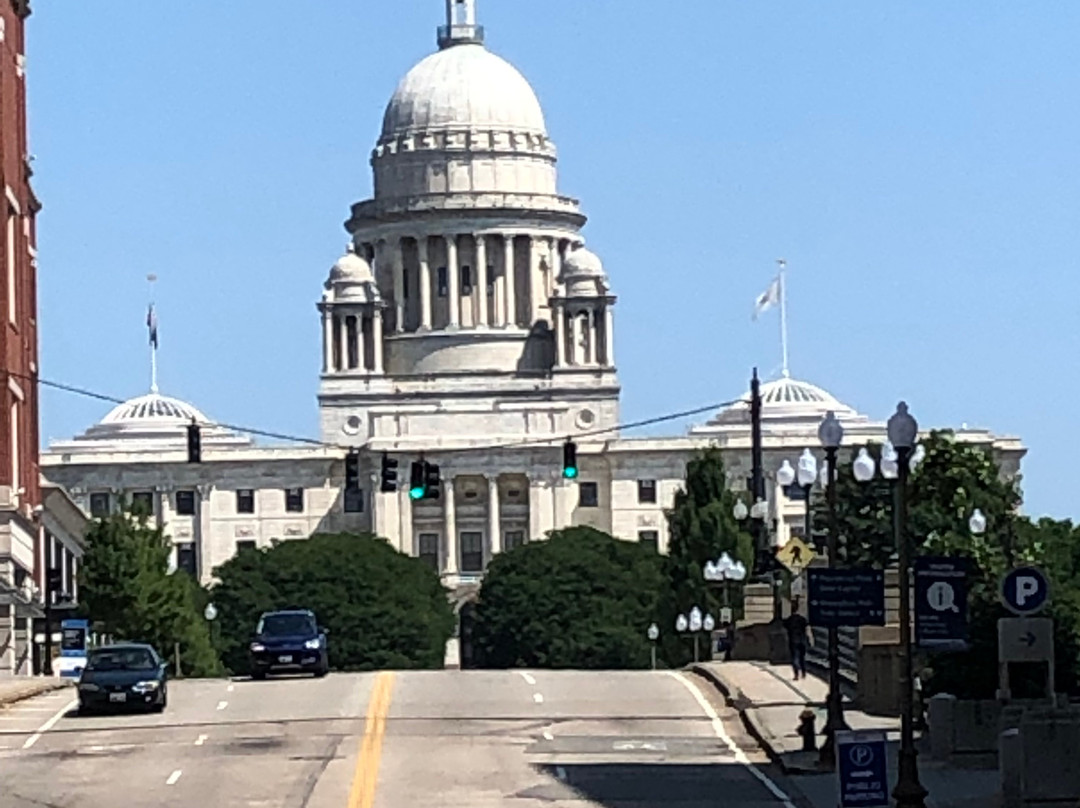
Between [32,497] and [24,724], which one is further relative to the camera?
[32,497]

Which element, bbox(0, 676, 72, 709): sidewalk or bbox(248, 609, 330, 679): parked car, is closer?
bbox(0, 676, 72, 709): sidewalk

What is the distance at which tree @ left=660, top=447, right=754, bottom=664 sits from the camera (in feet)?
396

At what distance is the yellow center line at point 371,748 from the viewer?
40312 mm

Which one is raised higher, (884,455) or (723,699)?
(884,455)

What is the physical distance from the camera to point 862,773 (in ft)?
103

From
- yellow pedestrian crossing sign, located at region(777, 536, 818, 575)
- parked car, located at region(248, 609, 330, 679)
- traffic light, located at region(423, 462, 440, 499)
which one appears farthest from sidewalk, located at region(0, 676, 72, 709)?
yellow pedestrian crossing sign, located at region(777, 536, 818, 575)

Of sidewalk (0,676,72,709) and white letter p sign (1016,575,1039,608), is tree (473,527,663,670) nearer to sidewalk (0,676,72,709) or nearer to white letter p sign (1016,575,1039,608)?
sidewalk (0,676,72,709)

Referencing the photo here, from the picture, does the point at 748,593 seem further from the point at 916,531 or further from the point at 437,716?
the point at 437,716

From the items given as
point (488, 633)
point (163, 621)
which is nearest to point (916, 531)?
point (163, 621)

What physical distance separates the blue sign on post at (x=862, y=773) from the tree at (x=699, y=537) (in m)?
86.5

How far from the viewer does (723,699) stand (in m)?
57.9

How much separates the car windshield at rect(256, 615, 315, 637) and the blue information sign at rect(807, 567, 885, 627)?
29.0m

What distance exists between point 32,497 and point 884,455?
41.6 m

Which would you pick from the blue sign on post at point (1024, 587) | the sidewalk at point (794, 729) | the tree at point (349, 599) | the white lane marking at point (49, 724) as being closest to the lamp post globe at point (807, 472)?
the sidewalk at point (794, 729)
